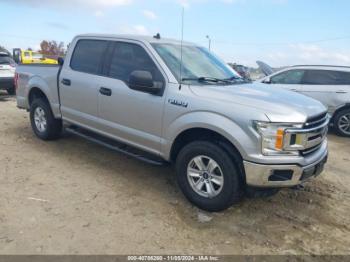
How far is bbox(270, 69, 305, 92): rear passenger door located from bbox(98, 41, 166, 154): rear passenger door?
5685 millimetres

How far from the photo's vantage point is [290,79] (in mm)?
9453

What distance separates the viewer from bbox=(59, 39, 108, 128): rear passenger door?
4.99 meters

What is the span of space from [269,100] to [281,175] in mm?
794

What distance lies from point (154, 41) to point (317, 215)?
2.93 m

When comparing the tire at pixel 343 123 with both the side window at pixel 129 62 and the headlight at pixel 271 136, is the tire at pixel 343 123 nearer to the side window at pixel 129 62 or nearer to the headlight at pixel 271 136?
the headlight at pixel 271 136

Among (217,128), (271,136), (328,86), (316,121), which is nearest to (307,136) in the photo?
(316,121)

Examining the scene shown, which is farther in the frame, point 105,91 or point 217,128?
point 105,91

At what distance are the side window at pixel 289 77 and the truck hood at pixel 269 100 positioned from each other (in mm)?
5470

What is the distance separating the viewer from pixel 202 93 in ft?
12.6

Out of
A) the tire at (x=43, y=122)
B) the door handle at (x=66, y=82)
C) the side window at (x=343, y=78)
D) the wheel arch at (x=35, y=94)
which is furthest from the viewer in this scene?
Answer: the side window at (x=343, y=78)

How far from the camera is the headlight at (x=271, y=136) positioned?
3350 millimetres

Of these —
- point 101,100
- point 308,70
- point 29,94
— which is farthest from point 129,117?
point 308,70

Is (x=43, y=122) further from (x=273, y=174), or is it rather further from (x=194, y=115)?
(x=273, y=174)

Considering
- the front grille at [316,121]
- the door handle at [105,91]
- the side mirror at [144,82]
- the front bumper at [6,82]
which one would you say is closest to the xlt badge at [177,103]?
the side mirror at [144,82]
